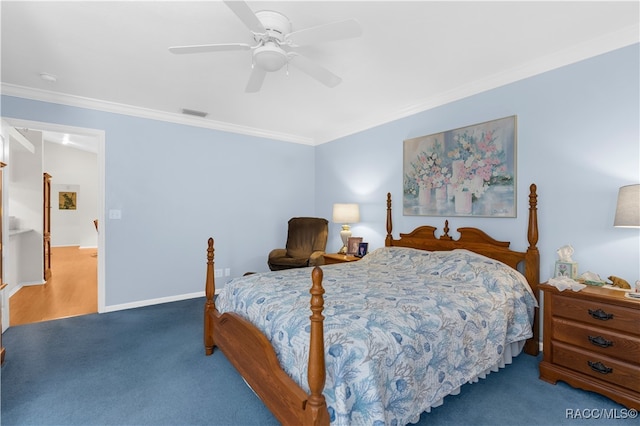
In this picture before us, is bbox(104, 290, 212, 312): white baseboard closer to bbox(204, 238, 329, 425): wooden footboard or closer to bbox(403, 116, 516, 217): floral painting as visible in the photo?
bbox(204, 238, 329, 425): wooden footboard

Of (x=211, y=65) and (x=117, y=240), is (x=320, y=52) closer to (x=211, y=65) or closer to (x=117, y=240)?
(x=211, y=65)

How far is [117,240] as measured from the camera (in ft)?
12.1

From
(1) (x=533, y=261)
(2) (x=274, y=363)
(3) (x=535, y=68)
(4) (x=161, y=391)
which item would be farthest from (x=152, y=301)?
(3) (x=535, y=68)

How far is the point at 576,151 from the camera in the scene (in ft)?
8.02

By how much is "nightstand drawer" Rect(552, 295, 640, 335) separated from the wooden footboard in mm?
1851

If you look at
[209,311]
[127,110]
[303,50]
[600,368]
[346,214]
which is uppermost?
[303,50]

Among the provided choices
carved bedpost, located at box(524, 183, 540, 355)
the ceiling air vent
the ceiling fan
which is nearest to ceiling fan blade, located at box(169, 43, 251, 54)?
the ceiling fan

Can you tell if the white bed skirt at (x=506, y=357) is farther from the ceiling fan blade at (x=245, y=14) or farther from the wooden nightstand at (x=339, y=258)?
the ceiling fan blade at (x=245, y=14)

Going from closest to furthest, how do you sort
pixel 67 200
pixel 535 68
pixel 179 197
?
pixel 535 68 → pixel 179 197 → pixel 67 200

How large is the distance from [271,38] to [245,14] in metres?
0.35

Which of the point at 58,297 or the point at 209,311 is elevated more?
the point at 209,311

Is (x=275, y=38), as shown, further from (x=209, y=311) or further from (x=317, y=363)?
(x=209, y=311)

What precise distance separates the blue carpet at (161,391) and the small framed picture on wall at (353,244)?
2.09m

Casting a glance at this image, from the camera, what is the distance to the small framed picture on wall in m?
4.14
